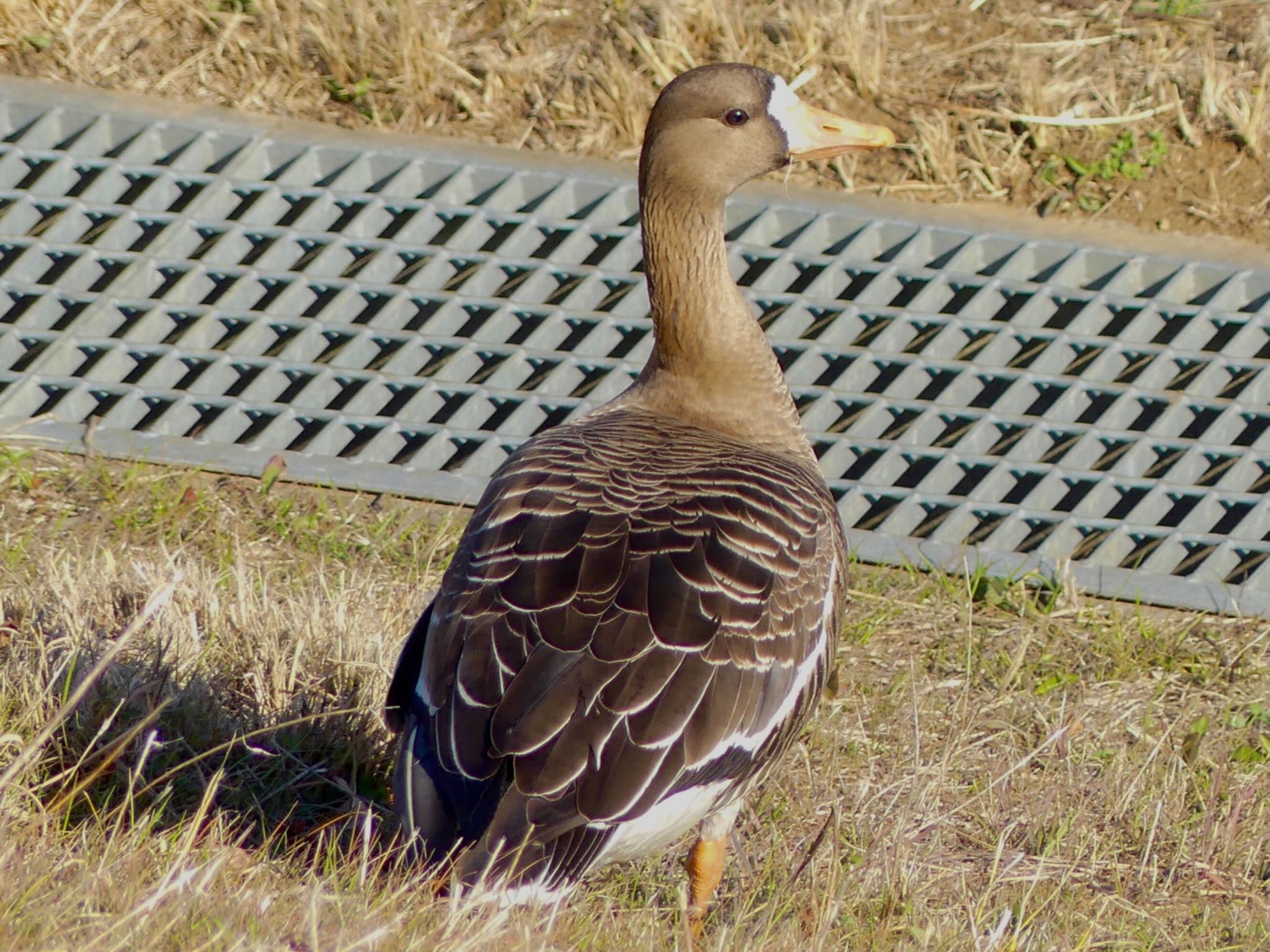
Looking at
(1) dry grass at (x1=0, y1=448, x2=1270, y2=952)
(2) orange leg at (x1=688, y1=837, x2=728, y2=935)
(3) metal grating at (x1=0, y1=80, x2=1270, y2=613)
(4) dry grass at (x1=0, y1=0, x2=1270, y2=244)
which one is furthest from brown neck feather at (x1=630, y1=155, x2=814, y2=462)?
(4) dry grass at (x1=0, y1=0, x2=1270, y2=244)

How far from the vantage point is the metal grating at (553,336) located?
16.3 ft

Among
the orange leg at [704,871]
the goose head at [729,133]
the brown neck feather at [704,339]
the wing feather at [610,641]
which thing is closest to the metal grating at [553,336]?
the brown neck feather at [704,339]

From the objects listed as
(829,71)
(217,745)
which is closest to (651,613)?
(217,745)

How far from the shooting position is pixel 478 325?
5457 millimetres

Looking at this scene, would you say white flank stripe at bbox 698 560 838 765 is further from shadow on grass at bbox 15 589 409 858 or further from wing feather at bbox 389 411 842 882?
shadow on grass at bbox 15 589 409 858

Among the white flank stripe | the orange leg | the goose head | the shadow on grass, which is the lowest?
the orange leg

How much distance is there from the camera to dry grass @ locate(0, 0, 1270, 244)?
6062mm

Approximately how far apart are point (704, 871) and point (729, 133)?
5.75ft

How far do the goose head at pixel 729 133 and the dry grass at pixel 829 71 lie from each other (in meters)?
1.94

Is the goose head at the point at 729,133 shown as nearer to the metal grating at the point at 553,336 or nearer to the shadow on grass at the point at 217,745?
the metal grating at the point at 553,336

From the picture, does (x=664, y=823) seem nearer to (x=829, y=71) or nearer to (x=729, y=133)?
(x=729, y=133)

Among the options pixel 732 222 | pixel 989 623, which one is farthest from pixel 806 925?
pixel 732 222

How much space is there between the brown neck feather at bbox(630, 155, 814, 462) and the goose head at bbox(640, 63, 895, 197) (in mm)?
27

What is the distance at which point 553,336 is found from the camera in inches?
212
